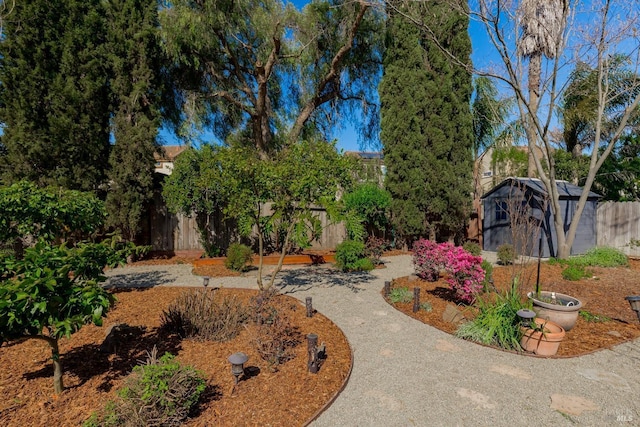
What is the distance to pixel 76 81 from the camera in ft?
27.3

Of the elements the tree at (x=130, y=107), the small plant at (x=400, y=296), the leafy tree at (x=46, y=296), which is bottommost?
the small plant at (x=400, y=296)

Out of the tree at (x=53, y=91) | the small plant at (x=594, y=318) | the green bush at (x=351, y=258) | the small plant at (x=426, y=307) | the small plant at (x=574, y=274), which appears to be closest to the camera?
the small plant at (x=594, y=318)

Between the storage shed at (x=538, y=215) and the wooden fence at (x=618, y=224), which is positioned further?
the wooden fence at (x=618, y=224)

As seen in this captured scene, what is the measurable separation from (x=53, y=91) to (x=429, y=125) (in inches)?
449

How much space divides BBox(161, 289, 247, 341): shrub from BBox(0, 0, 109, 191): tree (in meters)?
6.25

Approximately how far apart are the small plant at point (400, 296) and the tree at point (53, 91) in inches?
336

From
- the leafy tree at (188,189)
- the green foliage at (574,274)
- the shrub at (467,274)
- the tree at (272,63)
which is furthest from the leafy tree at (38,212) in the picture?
the green foliage at (574,274)

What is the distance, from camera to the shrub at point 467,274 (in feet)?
16.9

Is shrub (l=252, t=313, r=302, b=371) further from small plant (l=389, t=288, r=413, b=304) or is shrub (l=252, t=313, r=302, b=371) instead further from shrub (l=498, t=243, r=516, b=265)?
shrub (l=498, t=243, r=516, b=265)

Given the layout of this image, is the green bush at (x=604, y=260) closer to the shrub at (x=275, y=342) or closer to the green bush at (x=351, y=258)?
the green bush at (x=351, y=258)

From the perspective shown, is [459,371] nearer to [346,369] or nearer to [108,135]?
[346,369]

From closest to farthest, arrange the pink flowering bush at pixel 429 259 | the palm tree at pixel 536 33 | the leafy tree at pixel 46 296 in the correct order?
1. the leafy tree at pixel 46 296
2. the pink flowering bush at pixel 429 259
3. the palm tree at pixel 536 33

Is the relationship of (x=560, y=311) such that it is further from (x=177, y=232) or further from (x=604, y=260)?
(x=177, y=232)

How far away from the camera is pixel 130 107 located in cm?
883
